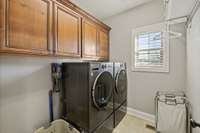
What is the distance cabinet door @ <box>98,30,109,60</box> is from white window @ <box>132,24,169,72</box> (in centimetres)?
67

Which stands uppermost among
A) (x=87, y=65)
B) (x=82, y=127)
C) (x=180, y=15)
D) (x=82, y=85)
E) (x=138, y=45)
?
(x=180, y=15)

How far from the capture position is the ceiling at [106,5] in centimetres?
229

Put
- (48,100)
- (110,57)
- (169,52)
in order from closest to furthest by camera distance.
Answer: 1. (48,100)
2. (169,52)
3. (110,57)

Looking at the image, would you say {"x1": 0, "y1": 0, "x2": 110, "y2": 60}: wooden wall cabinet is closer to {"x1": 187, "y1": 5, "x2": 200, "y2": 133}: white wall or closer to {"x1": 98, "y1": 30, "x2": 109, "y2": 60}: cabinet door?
{"x1": 98, "y1": 30, "x2": 109, "y2": 60}: cabinet door

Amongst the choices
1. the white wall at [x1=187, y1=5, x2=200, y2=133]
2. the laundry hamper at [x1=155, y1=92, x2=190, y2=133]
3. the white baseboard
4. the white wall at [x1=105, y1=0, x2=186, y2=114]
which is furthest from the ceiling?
the white baseboard

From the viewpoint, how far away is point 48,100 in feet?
5.79

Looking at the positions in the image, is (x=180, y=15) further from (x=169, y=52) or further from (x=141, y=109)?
(x=141, y=109)

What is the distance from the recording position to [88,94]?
4.80ft

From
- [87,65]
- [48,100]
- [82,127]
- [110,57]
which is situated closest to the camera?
[87,65]

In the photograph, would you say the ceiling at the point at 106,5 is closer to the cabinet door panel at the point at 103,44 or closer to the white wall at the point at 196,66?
the cabinet door panel at the point at 103,44

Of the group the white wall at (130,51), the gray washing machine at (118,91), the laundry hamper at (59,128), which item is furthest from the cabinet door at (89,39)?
the laundry hamper at (59,128)

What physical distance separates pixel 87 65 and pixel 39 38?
64cm

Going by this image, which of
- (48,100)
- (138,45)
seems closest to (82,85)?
(48,100)

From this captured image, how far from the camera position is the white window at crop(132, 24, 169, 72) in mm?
2352
